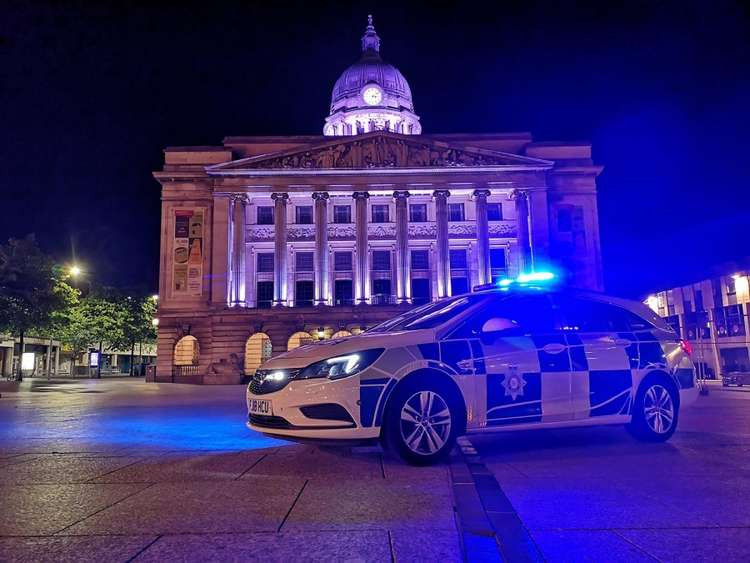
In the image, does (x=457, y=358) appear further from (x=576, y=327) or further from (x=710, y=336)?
(x=710, y=336)

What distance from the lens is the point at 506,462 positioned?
572cm

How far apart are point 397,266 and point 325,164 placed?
981cm

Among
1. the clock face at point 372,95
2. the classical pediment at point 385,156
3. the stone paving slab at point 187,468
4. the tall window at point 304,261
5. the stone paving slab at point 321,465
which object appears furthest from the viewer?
the clock face at point 372,95

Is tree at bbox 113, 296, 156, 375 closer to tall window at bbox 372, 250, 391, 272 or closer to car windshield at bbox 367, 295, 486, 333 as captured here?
tall window at bbox 372, 250, 391, 272

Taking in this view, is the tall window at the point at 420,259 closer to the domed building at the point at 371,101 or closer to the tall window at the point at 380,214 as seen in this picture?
the tall window at the point at 380,214

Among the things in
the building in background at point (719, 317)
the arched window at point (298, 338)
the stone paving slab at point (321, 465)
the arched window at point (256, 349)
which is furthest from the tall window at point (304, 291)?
the stone paving slab at point (321, 465)

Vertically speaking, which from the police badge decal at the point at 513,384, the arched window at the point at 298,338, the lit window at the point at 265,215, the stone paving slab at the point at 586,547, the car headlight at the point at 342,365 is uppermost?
the lit window at the point at 265,215

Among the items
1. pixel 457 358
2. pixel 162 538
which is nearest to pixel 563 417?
pixel 457 358

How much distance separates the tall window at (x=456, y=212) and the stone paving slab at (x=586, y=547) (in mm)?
46669

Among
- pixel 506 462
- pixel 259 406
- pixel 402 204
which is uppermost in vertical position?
pixel 402 204

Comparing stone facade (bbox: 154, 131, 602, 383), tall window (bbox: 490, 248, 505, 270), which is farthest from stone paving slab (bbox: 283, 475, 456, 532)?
tall window (bbox: 490, 248, 505, 270)

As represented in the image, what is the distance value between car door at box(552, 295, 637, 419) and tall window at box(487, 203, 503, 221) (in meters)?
42.9

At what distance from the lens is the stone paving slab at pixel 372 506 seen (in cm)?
350

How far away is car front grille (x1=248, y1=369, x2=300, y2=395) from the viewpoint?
19.0 feet
